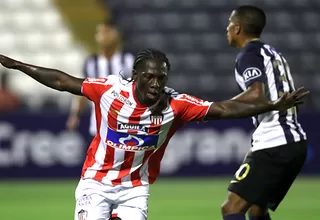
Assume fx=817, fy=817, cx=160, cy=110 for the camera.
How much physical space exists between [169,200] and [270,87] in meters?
5.12

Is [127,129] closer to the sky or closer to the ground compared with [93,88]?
closer to the ground

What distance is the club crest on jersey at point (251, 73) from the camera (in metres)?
6.29

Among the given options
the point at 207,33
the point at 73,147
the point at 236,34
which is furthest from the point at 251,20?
the point at 207,33

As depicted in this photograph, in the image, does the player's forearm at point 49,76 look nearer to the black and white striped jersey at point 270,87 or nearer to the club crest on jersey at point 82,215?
the club crest on jersey at point 82,215

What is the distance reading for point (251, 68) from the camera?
6.35 meters

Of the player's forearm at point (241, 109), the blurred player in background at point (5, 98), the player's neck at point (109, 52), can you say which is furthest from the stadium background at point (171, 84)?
the player's forearm at point (241, 109)

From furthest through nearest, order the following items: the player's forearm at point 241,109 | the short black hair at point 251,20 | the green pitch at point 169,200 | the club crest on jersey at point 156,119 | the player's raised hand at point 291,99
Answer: the green pitch at point 169,200, the short black hair at point 251,20, the club crest on jersey at point 156,119, the player's forearm at point 241,109, the player's raised hand at point 291,99

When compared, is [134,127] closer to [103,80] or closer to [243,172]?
[103,80]

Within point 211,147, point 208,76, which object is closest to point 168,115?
point 211,147

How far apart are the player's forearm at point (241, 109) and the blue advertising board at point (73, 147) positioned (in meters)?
8.18

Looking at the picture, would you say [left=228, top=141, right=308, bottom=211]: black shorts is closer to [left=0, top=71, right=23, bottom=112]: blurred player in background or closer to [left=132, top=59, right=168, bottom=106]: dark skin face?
[left=132, top=59, right=168, bottom=106]: dark skin face

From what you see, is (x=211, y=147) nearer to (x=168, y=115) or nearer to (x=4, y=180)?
(x=4, y=180)

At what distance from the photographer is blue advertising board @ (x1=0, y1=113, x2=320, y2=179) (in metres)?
14.0

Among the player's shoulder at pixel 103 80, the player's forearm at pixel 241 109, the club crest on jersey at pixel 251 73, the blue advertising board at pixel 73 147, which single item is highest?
the blue advertising board at pixel 73 147
